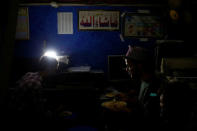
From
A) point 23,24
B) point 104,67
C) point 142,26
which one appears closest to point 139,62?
point 104,67

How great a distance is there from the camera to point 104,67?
204 inches

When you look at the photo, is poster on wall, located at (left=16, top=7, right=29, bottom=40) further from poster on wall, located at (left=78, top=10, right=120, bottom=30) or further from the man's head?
the man's head

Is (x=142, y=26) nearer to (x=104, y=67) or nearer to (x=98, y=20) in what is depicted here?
(x=98, y=20)

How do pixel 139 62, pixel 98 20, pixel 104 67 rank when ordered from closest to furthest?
pixel 139 62 < pixel 98 20 < pixel 104 67

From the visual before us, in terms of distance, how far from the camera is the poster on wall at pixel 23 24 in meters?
5.06

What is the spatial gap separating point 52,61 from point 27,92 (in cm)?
143

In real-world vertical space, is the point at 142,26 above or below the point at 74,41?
above

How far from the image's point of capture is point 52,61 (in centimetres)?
420

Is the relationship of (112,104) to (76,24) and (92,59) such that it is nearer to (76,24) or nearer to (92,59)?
(92,59)

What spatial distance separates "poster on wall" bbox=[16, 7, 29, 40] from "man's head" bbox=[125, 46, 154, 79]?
10.0ft

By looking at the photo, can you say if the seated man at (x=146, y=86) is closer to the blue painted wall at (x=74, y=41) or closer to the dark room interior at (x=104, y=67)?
the dark room interior at (x=104, y=67)

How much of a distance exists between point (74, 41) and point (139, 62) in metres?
2.31

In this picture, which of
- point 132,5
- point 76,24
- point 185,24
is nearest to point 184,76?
point 185,24

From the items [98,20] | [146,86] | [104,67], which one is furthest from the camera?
[104,67]
